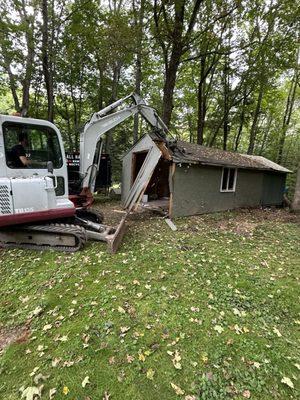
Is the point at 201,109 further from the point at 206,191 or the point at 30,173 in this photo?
the point at 30,173

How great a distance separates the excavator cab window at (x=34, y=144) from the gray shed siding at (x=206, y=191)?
16.6 ft

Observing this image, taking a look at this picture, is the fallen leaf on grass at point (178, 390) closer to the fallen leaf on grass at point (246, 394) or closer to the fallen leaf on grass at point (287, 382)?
the fallen leaf on grass at point (246, 394)

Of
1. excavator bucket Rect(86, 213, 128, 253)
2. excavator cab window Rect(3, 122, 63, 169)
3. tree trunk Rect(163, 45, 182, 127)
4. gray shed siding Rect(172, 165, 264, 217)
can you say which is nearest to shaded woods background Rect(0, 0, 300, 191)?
tree trunk Rect(163, 45, 182, 127)

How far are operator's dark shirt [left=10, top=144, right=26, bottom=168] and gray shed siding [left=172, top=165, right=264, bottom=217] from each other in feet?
19.0

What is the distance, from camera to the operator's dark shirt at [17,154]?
5184mm

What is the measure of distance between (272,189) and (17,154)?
539 inches

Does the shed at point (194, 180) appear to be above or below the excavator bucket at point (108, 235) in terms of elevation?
above

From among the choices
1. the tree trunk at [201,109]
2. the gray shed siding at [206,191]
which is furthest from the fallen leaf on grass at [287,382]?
the tree trunk at [201,109]

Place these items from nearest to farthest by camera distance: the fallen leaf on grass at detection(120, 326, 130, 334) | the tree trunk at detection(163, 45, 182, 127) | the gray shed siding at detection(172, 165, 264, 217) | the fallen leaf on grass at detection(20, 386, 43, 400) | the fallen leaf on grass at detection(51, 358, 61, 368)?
the fallen leaf on grass at detection(20, 386, 43, 400) < the fallen leaf on grass at detection(51, 358, 61, 368) < the fallen leaf on grass at detection(120, 326, 130, 334) < the gray shed siding at detection(172, 165, 264, 217) < the tree trunk at detection(163, 45, 182, 127)

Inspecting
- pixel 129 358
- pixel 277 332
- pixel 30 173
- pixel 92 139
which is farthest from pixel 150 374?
pixel 92 139

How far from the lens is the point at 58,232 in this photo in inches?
226

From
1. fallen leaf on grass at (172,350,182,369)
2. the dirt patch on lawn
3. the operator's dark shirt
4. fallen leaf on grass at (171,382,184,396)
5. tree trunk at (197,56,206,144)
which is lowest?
the dirt patch on lawn

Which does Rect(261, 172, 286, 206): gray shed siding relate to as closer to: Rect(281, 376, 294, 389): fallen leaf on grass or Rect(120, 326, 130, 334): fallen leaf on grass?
Rect(281, 376, 294, 389): fallen leaf on grass

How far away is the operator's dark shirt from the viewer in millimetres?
5184
